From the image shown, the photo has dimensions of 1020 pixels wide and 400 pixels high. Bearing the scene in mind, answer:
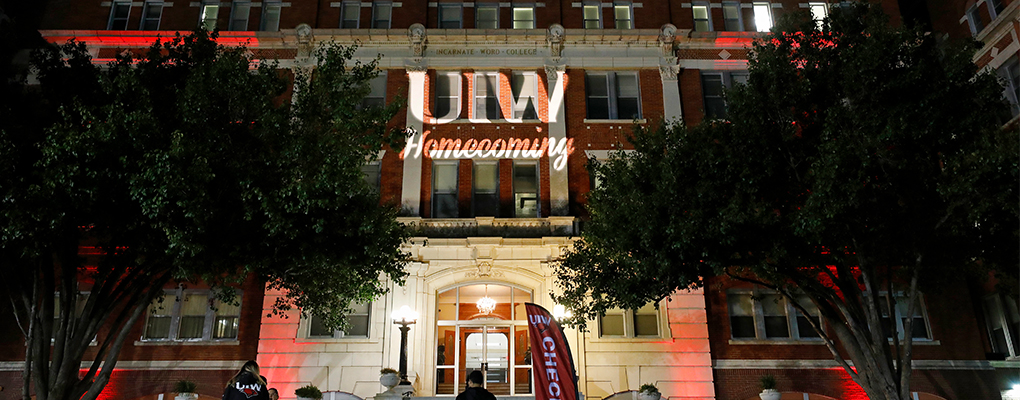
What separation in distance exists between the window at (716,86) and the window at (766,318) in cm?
707

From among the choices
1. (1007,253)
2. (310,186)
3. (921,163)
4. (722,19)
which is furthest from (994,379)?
(310,186)

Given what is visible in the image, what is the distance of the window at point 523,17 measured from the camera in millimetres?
26875

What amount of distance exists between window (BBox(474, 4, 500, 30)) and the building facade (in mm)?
87

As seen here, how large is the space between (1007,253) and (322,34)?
2214 centimetres

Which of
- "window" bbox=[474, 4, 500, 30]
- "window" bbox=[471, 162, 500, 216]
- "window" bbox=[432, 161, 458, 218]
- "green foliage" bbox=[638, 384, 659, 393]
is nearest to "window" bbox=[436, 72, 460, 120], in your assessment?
Result: "window" bbox=[432, 161, 458, 218]

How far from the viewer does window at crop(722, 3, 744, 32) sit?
27.0 metres

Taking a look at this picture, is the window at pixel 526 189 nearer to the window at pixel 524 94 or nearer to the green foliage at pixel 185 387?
the window at pixel 524 94

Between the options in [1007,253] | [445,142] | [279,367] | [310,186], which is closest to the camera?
[310,186]

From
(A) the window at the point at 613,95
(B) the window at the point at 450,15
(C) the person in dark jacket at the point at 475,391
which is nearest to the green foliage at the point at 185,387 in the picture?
(C) the person in dark jacket at the point at 475,391

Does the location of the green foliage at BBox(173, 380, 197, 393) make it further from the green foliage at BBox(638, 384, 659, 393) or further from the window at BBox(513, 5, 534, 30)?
the window at BBox(513, 5, 534, 30)

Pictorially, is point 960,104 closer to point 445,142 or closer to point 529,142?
point 529,142

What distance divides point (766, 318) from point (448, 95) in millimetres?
13807

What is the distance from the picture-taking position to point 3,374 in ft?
71.3

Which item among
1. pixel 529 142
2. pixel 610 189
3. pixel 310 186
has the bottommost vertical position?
pixel 310 186
